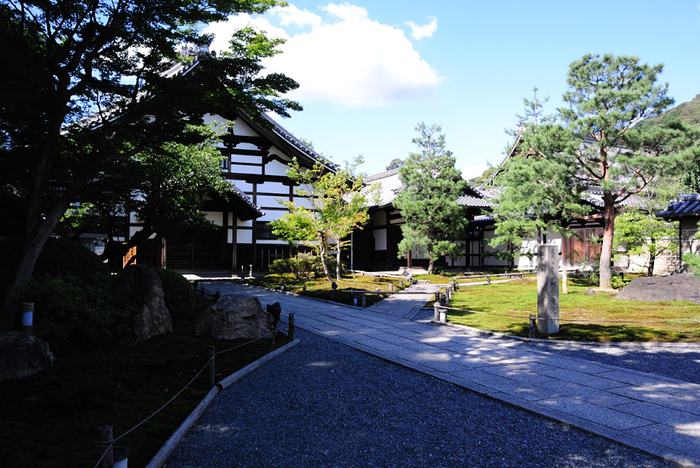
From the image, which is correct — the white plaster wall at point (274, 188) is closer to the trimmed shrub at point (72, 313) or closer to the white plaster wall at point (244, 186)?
the white plaster wall at point (244, 186)

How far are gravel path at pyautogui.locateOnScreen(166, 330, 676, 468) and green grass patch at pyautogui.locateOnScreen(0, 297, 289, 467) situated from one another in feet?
1.28

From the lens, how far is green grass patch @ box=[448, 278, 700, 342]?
9.23 m

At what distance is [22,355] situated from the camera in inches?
227

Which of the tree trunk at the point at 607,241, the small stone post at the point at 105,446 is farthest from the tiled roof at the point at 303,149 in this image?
the small stone post at the point at 105,446

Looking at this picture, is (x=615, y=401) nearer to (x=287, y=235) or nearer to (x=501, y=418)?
(x=501, y=418)

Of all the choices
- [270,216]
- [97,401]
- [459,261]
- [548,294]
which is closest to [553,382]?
[548,294]

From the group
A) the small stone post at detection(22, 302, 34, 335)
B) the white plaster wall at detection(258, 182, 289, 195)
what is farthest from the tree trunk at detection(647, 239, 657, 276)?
the small stone post at detection(22, 302, 34, 335)

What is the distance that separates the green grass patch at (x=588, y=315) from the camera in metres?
9.23

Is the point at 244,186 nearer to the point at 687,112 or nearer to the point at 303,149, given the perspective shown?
the point at 303,149

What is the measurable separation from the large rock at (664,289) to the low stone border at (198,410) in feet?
38.6

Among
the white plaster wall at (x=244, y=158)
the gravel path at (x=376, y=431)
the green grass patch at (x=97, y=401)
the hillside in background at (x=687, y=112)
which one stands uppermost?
the hillside in background at (x=687, y=112)

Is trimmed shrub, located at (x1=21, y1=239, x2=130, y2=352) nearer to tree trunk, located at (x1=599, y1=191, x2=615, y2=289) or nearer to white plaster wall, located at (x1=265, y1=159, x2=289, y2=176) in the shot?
tree trunk, located at (x1=599, y1=191, x2=615, y2=289)

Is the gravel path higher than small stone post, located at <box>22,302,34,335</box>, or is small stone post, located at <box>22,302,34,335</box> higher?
small stone post, located at <box>22,302,34,335</box>

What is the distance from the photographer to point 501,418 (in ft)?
16.5
